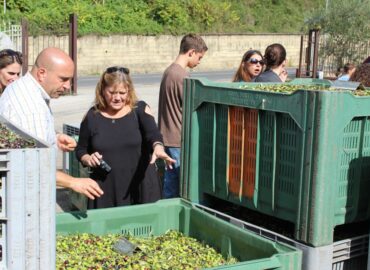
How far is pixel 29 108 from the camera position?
10.3ft

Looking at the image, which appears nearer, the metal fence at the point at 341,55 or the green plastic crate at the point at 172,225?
the green plastic crate at the point at 172,225

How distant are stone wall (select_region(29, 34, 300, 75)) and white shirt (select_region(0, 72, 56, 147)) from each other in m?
24.9

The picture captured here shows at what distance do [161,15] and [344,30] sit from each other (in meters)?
12.6

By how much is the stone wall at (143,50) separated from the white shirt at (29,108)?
2492 centimetres

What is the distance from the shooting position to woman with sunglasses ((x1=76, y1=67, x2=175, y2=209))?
160 inches

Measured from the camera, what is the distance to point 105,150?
4090 millimetres

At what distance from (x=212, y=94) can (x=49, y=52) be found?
0.92 metres

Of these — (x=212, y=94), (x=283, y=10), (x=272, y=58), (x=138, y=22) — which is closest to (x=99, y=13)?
(x=138, y=22)

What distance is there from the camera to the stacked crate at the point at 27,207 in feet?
6.33

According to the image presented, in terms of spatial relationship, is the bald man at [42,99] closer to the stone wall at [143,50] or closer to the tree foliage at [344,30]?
the tree foliage at [344,30]

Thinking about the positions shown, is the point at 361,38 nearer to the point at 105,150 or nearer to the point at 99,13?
the point at 99,13

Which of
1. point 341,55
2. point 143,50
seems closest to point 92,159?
point 341,55

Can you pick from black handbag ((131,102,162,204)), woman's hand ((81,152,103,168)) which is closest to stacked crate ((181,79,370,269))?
woman's hand ((81,152,103,168))

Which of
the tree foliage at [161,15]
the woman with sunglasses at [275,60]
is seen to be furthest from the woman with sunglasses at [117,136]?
the tree foliage at [161,15]
